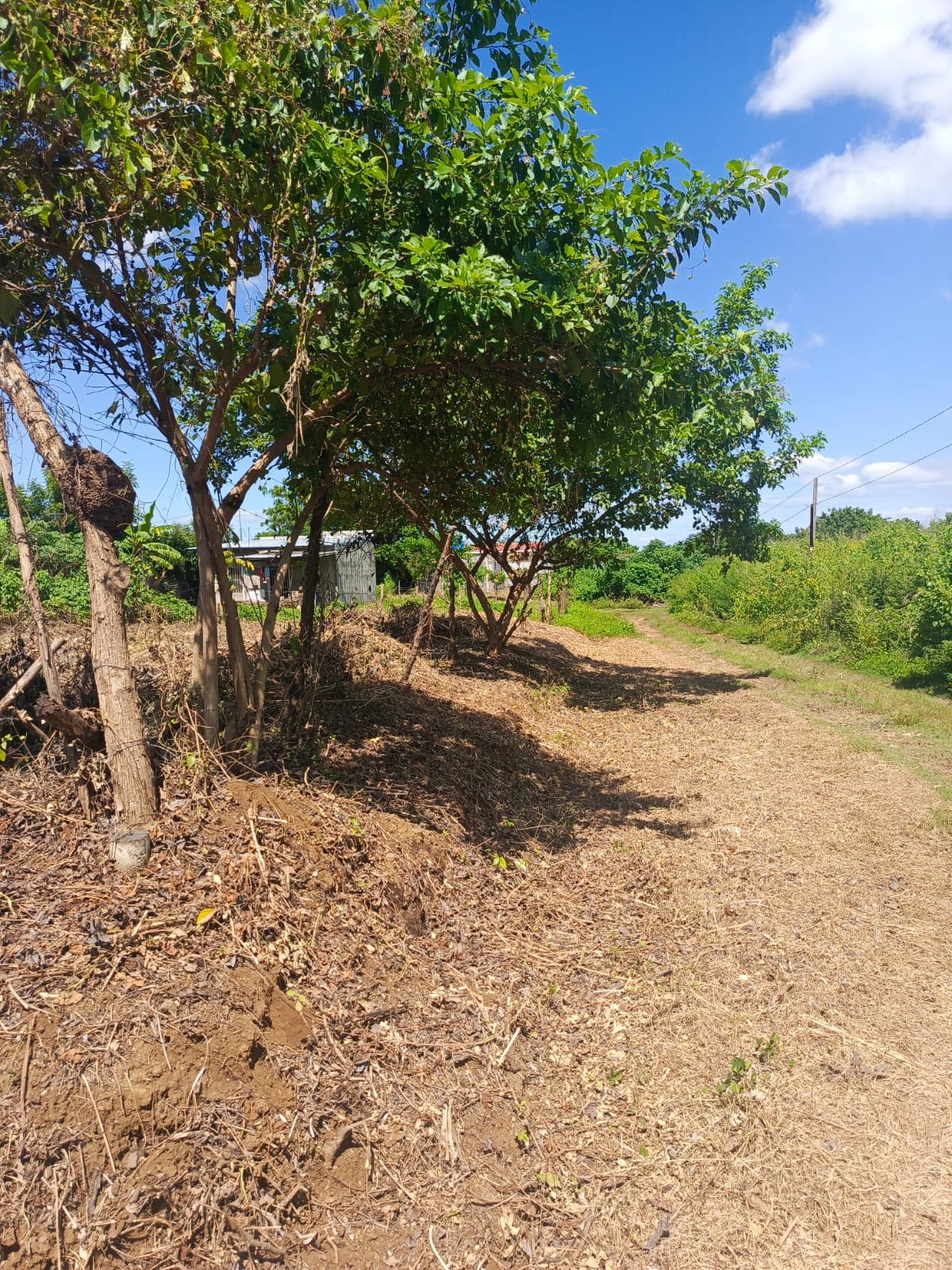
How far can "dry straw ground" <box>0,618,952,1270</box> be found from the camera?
109 inches

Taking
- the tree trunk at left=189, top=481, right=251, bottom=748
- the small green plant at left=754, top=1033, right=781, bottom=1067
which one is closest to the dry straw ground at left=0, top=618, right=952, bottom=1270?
the small green plant at left=754, top=1033, right=781, bottom=1067

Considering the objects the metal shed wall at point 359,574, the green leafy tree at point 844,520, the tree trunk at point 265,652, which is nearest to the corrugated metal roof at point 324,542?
the metal shed wall at point 359,574

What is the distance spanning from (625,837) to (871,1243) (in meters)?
3.96

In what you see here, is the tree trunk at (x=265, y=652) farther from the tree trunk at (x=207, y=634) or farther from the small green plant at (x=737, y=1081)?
the small green plant at (x=737, y=1081)

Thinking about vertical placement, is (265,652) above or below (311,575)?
below

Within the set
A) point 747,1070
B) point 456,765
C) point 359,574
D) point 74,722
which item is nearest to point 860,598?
point 456,765

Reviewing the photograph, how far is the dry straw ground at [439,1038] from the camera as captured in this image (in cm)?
278

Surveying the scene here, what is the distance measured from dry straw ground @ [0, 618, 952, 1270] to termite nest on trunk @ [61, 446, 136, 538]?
1306 millimetres

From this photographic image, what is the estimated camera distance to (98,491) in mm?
3986

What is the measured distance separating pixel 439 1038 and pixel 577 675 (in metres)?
12.2

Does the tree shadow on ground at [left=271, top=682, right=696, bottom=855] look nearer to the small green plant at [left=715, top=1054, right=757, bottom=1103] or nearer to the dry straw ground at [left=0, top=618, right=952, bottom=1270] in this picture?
the dry straw ground at [left=0, top=618, right=952, bottom=1270]

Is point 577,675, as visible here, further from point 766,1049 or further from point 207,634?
point 766,1049

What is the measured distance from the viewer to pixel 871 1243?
9.39ft

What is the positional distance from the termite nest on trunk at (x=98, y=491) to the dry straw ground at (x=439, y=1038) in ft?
4.28
